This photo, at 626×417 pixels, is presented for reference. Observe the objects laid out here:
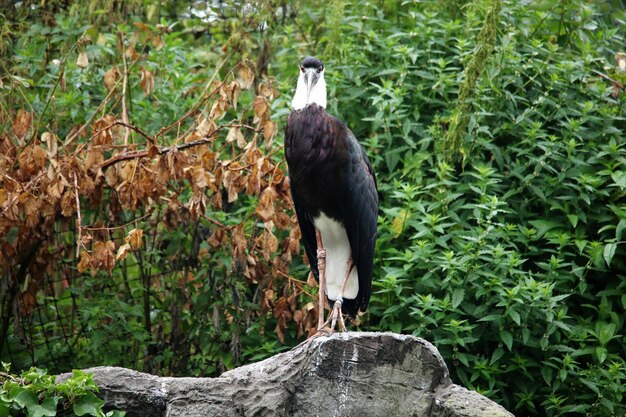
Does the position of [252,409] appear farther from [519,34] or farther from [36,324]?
[519,34]

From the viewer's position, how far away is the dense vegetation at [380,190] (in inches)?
214

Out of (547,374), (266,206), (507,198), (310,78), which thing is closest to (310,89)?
(310,78)

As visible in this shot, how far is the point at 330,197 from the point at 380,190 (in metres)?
1.28

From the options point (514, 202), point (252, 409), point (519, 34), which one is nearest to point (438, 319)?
point (514, 202)

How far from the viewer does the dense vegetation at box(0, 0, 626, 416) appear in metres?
5.44

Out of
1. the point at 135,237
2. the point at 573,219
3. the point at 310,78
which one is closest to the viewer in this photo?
the point at 135,237

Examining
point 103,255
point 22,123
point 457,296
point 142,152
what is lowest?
point 457,296

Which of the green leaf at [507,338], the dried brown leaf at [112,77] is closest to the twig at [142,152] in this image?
the dried brown leaf at [112,77]

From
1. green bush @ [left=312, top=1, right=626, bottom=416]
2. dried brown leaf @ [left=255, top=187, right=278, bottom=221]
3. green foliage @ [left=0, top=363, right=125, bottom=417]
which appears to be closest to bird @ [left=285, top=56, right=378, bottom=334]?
dried brown leaf @ [left=255, top=187, right=278, bottom=221]

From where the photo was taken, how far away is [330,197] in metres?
5.07

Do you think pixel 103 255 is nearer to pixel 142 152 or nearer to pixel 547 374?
pixel 142 152

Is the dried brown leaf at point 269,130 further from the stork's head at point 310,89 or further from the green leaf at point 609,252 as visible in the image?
the green leaf at point 609,252

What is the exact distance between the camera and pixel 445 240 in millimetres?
5746

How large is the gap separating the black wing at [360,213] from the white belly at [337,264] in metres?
0.06
